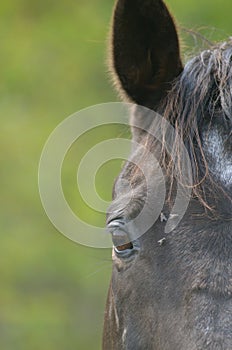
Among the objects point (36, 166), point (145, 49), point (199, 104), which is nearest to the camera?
point (199, 104)

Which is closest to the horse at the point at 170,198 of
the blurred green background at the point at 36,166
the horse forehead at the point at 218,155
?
the horse forehead at the point at 218,155

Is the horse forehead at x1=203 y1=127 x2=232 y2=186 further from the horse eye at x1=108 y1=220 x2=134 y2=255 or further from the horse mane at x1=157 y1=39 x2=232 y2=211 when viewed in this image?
the horse eye at x1=108 y1=220 x2=134 y2=255

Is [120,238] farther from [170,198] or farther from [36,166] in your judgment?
[36,166]

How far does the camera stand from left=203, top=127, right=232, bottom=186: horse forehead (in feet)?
12.2

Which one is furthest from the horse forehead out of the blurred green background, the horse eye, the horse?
the blurred green background

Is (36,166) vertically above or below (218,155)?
below

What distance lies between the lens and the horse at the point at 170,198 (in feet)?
11.6

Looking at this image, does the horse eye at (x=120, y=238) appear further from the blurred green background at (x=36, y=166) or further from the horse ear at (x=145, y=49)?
the blurred green background at (x=36, y=166)

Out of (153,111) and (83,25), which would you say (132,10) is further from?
(83,25)

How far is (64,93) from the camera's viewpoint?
14.7 metres

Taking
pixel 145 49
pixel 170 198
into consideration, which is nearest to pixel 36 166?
pixel 145 49

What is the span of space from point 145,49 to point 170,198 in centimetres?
85

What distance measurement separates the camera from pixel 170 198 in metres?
3.82

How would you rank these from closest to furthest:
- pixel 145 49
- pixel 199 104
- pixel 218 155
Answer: pixel 218 155 → pixel 199 104 → pixel 145 49
